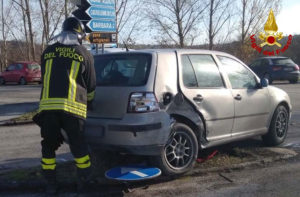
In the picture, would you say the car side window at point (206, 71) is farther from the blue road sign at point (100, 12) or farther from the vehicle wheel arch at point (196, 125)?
the blue road sign at point (100, 12)

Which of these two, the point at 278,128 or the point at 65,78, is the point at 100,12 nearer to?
the point at 278,128

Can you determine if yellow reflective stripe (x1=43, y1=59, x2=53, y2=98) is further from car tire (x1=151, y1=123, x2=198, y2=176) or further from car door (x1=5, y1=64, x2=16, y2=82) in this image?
car door (x1=5, y1=64, x2=16, y2=82)

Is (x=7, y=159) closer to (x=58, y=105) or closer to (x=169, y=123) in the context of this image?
(x=58, y=105)

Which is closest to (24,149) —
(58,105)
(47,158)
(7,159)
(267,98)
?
(7,159)

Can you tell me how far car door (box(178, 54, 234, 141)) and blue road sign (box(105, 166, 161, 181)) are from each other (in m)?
1.05

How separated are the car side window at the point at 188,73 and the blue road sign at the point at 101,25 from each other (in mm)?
4357

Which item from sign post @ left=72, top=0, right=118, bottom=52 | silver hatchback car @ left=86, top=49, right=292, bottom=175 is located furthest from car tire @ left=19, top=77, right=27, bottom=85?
silver hatchback car @ left=86, top=49, right=292, bottom=175

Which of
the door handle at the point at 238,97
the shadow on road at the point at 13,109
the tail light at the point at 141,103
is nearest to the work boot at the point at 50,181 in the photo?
the tail light at the point at 141,103

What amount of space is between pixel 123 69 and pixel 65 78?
3.15 ft

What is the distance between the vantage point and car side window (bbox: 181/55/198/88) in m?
4.78

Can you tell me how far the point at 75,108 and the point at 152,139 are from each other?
0.94 m

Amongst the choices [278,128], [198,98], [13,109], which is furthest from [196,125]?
[13,109]

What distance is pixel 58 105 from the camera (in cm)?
384

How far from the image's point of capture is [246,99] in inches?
220
